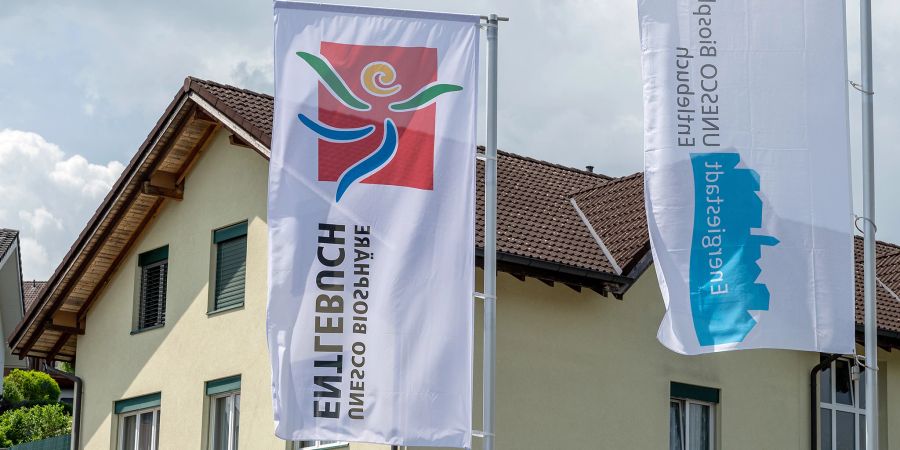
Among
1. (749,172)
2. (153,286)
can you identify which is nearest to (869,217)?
(749,172)

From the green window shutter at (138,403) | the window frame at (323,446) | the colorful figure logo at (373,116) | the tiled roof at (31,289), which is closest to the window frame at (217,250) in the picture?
the green window shutter at (138,403)

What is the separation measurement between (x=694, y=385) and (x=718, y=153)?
29.8 feet

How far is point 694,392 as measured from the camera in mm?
23109

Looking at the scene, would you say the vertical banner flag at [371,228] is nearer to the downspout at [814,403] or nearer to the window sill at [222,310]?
the window sill at [222,310]

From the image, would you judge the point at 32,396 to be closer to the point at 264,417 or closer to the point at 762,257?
the point at 264,417

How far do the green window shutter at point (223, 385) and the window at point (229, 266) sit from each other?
1.00 meters

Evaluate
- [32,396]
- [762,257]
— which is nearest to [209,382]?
[762,257]

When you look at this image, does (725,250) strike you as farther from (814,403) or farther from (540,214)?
(814,403)

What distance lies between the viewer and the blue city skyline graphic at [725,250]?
14.3 metres

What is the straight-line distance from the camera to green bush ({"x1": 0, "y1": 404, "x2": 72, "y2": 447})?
51.2 meters

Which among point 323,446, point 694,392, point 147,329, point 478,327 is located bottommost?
point 323,446

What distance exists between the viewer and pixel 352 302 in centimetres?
1445

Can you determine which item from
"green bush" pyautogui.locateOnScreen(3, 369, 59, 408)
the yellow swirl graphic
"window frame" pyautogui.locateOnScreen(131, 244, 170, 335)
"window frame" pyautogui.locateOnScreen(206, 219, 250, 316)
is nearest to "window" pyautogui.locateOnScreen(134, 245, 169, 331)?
"window frame" pyautogui.locateOnScreen(131, 244, 170, 335)

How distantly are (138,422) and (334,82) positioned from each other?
41.3ft
